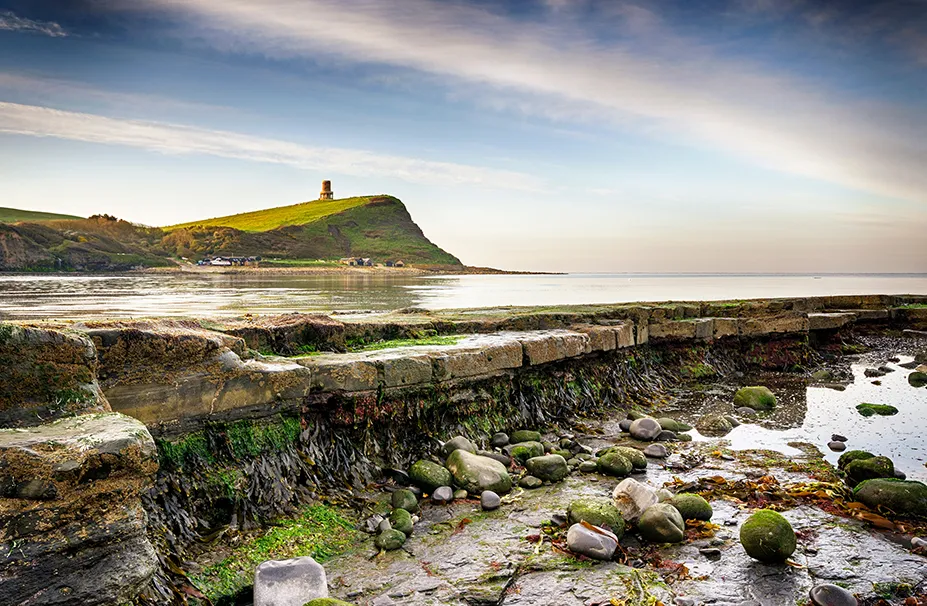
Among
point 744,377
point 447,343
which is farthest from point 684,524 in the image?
point 744,377

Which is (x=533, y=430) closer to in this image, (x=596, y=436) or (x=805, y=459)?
(x=596, y=436)

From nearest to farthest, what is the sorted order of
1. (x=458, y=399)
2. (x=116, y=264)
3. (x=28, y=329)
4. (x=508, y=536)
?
(x=28, y=329) → (x=508, y=536) → (x=458, y=399) → (x=116, y=264)

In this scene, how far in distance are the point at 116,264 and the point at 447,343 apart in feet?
143

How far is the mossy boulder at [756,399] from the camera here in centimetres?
912

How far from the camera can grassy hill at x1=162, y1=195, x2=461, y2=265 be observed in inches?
2931

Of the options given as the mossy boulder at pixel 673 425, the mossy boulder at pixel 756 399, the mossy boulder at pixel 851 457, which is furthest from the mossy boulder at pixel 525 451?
the mossy boulder at pixel 756 399

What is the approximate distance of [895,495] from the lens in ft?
16.1

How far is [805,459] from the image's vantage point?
656 cm

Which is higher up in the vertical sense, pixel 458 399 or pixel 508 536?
pixel 458 399

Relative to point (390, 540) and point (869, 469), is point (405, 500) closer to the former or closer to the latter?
point (390, 540)

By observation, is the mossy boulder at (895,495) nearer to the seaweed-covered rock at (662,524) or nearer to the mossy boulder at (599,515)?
the seaweed-covered rock at (662,524)

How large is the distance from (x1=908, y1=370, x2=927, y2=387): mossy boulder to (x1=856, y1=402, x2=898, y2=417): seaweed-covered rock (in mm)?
2799

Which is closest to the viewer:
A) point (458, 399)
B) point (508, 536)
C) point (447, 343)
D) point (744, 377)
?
point (508, 536)

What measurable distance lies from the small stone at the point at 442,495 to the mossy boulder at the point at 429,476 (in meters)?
0.09
